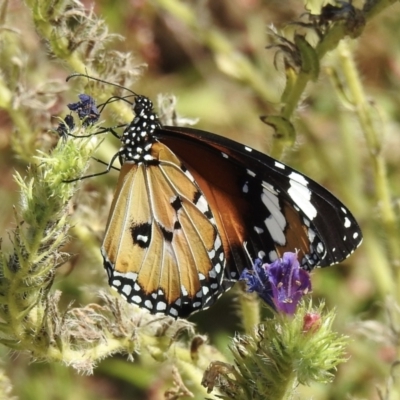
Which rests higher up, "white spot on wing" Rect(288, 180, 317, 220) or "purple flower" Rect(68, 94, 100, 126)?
"white spot on wing" Rect(288, 180, 317, 220)

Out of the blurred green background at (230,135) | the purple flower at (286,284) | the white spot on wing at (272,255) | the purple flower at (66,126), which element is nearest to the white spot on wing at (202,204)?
the white spot on wing at (272,255)

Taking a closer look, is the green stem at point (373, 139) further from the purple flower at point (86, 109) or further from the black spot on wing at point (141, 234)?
the purple flower at point (86, 109)

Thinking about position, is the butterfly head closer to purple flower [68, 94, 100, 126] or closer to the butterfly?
the butterfly

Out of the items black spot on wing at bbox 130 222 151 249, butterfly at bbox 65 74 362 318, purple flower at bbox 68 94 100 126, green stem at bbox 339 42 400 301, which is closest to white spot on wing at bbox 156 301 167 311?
butterfly at bbox 65 74 362 318

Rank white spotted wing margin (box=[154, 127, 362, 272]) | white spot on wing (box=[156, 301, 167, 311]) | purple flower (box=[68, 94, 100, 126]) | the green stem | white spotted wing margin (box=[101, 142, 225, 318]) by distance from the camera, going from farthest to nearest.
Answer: the green stem
white spotted wing margin (box=[101, 142, 225, 318])
white spot on wing (box=[156, 301, 167, 311])
white spotted wing margin (box=[154, 127, 362, 272])
purple flower (box=[68, 94, 100, 126])

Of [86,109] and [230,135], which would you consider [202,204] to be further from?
[230,135]

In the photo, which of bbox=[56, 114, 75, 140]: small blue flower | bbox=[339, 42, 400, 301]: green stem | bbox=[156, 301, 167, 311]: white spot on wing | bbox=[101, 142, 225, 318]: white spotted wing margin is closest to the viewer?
bbox=[56, 114, 75, 140]: small blue flower

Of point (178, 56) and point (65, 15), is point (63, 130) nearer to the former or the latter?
point (65, 15)
